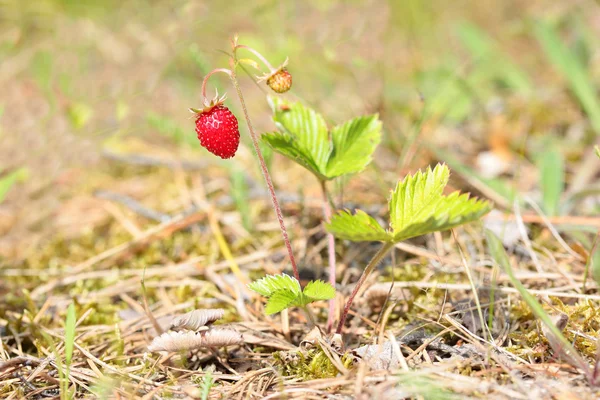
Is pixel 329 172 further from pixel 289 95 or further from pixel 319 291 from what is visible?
pixel 289 95

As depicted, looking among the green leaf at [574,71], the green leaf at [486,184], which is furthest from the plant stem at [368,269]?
the green leaf at [574,71]

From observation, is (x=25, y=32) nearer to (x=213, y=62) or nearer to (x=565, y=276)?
(x=213, y=62)

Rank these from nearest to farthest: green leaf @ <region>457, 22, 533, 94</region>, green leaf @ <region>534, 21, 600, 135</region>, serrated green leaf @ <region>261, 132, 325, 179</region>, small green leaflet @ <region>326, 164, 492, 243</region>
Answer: small green leaflet @ <region>326, 164, 492, 243</region>, serrated green leaf @ <region>261, 132, 325, 179</region>, green leaf @ <region>534, 21, 600, 135</region>, green leaf @ <region>457, 22, 533, 94</region>

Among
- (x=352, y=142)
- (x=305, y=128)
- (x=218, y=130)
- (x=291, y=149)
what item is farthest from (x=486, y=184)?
(x=218, y=130)

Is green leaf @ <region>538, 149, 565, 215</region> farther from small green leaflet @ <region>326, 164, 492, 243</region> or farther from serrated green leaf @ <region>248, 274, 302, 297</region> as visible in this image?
serrated green leaf @ <region>248, 274, 302, 297</region>

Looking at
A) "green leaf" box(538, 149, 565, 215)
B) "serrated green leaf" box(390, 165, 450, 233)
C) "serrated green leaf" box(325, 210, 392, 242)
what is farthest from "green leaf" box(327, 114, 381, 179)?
"green leaf" box(538, 149, 565, 215)

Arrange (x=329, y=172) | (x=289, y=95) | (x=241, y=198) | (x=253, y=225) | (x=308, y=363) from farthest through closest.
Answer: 1. (x=289, y=95)
2. (x=253, y=225)
3. (x=241, y=198)
4. (x=329, y=172)
5. (x=308, y=363)
